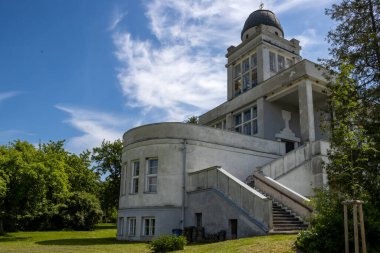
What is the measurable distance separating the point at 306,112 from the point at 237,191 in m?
10.5

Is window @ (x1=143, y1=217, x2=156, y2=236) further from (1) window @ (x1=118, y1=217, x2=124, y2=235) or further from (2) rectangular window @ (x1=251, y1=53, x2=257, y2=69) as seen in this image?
(2) rectangular window @ (x1=251, y1=53, x2=257, y2=69)

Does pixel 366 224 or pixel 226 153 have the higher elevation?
pixel 226 153

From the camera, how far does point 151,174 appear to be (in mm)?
21094

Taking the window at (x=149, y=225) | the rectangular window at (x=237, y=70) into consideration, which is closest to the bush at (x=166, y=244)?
the window at (x=149, y=225)

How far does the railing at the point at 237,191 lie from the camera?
14.3 metres

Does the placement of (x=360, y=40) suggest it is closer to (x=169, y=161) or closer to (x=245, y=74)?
(x=169, y=161)

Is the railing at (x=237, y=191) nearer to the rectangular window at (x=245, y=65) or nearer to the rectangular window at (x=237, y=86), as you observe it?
the rectangular window at (x=237, y=86)

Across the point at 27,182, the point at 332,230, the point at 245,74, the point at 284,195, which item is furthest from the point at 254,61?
A: the point at 332,230

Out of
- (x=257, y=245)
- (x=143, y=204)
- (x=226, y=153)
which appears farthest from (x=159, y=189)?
(x=257, y=245)

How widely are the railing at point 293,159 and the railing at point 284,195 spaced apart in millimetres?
995

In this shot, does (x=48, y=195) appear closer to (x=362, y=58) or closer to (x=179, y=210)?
(x=179, y=210)

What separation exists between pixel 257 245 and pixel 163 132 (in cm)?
1108

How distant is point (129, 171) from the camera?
22062 millimetres

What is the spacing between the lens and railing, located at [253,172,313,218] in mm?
15529
